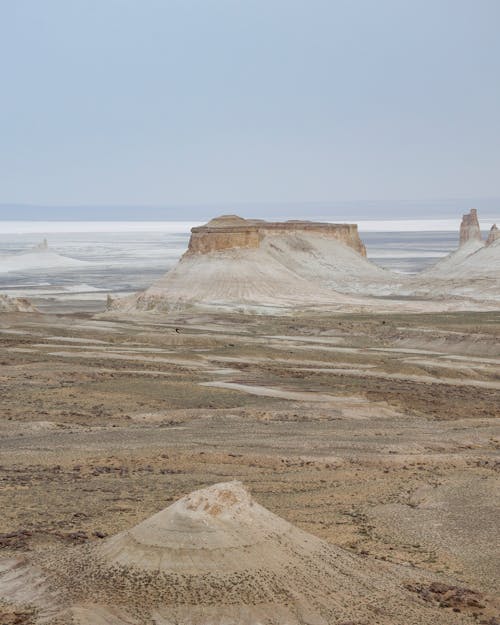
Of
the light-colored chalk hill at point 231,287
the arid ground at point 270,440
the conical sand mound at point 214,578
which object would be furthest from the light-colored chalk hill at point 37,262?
the conical sand mound at point 214,578


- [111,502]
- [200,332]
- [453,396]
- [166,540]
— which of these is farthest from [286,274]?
[166,540]

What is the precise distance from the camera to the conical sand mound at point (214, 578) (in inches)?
426

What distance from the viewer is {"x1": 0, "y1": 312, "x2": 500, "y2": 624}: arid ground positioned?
1466 centimetres

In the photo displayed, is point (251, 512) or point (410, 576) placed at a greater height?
point (251, 512)

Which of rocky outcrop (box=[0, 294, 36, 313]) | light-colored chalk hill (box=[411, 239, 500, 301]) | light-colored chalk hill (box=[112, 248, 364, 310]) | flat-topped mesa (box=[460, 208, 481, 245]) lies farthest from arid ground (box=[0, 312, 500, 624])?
flat-topped mesa (box=[460, 208, 481, 245])

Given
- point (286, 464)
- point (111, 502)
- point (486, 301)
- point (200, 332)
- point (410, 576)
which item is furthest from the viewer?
point (486, 301)

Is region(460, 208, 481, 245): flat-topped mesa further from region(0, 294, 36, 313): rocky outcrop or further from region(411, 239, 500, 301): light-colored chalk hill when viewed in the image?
region(0, 294, 36, 313): rocky outcrop

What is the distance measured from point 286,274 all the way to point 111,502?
51.4 meters

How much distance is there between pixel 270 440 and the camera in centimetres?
2086

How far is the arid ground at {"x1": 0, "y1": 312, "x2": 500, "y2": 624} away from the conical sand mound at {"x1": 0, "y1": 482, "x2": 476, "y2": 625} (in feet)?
2.01

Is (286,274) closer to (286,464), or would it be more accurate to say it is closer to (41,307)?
(41,307)

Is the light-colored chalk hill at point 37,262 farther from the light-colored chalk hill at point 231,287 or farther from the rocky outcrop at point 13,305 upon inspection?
the rocky outcrop at point 13,305

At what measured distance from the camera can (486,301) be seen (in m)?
63.8

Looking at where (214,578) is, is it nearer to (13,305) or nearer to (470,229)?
(13,305)
